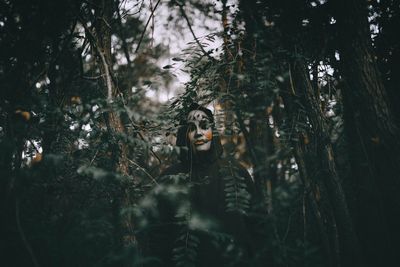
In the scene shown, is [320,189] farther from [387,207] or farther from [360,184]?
[360,184]

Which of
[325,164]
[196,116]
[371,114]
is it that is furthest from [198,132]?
[371,114]

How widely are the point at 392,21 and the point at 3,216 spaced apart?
3.61m

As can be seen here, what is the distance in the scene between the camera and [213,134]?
1.75 m

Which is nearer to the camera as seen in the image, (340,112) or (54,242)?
(54,242)

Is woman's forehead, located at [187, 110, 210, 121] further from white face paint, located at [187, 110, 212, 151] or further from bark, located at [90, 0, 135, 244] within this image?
bark, located at [90, 0, 135, 244]

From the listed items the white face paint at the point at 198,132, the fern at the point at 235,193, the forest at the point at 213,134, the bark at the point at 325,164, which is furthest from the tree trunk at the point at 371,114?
the white face paint at the point at 198,132

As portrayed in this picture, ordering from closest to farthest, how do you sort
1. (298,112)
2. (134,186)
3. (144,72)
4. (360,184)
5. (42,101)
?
(42,101) → (134,186) → (298,112) → (360,184) → (144,72)

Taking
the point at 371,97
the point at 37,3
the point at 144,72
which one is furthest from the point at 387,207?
the point at 144,72

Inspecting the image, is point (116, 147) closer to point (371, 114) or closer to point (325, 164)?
point (325, 164)

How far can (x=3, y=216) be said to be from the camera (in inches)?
61.8

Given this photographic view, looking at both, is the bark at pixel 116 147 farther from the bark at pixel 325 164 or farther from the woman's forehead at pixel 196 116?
the bark at pixel 325 164

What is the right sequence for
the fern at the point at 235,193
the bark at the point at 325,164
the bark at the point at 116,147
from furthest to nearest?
the bark at the point at 325,164 < the bark at the point at 116,147 < the fern at the point at 235,193

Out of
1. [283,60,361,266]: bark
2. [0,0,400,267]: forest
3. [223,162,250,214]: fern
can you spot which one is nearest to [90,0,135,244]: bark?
[0,0,400,267]: forest

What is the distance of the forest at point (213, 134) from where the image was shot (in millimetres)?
1501
